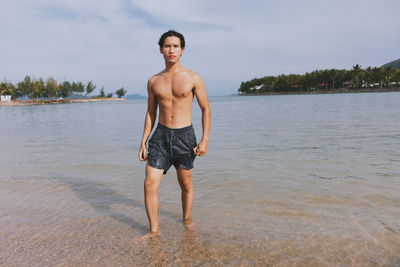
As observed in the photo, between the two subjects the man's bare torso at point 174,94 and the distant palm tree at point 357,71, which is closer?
the man's bare torso at point 174,94

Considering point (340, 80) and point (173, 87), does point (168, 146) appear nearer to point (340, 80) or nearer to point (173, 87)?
point (173, 87)

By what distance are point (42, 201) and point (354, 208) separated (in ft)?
16.7

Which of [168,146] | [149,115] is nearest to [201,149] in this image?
[168,146]

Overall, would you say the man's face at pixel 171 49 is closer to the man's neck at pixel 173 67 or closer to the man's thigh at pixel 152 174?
the man's neck at pixel 173 67

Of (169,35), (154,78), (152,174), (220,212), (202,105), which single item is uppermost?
(169,35)

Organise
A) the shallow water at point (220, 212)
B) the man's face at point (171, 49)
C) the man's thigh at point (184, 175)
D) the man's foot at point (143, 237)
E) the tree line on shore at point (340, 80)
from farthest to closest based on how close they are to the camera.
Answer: the tree line on shore at point (340, 80) → the man's thigh at point (184, 175) → the man's foot at point (143, 237) → the man's face at point (171, 49) → the shallow water at point (220, 212)

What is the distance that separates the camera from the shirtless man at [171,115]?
350 cm

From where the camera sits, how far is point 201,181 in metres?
6.14

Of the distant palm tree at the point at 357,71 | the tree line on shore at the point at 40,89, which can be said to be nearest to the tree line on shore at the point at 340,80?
the distant palm tree at the point at 357,71

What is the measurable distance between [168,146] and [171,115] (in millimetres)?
375

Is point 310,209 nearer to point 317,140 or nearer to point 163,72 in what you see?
point 163,72

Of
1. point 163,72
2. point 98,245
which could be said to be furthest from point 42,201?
point 163,72

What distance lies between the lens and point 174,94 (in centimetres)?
351

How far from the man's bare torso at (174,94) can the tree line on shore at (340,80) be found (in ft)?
459
